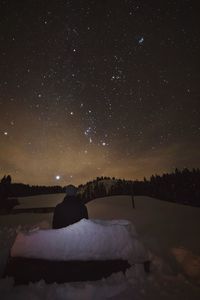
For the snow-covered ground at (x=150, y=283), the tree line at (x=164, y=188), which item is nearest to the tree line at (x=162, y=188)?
the tree line at (x=164, y=188)

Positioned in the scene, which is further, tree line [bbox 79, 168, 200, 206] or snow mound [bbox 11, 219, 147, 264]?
tree line [bbox 79, 168, 200, 206]

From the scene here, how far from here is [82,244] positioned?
428 centimetres

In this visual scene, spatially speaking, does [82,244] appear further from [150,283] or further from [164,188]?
[164,188]

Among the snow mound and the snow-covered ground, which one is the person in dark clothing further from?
the snow-covered ground

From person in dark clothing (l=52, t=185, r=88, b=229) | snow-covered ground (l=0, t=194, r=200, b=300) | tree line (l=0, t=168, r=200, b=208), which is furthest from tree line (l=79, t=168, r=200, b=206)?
person in dark clothing (l=52, t=185, r=88, b=229)

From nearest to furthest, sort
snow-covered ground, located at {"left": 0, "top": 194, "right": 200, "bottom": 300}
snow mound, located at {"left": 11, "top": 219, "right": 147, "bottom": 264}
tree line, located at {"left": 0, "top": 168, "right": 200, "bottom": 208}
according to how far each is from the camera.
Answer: snow-covered ground, located at {"left": 0, "top": 194, "right": 200, "bottom": 300} < snow mound, located at {"left": 11, "top": 219, "right": 147, "bottom": 264} < tree line, located at {"left": 0, "top": 168, "right": 200, "bottom": 208}

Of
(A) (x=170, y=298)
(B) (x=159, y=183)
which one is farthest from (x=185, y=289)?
(B) (x=159, y=183)

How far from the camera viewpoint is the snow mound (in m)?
4.12

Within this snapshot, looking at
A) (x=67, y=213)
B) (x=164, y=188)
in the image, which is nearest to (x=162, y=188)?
(x=164, y=188)

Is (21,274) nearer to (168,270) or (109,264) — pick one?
(109,264)

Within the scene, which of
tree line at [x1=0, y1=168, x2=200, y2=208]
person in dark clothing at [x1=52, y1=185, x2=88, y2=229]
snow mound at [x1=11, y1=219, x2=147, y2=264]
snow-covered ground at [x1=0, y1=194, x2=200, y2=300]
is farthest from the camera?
tree line at [x1=0, y1=168, x2=200, y2=208]

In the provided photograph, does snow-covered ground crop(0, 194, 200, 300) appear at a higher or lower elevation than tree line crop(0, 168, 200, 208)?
lower

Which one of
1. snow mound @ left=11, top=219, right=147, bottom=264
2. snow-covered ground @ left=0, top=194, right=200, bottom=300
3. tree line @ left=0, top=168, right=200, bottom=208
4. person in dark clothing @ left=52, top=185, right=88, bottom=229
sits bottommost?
snow-covered ground @ left=0, top=194, right=200, bottom=300

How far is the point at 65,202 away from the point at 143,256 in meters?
2.22
